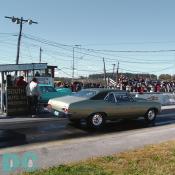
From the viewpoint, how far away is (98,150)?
10023 mm

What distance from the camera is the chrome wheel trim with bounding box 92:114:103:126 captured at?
46.7 feet

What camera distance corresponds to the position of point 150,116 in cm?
1653

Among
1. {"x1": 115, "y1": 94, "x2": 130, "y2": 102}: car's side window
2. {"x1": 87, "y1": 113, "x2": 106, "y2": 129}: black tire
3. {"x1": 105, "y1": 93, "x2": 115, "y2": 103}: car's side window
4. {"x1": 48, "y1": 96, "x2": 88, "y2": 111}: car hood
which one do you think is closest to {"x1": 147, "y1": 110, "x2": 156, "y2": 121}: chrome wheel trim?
{"x1": 115, "y1": 94, "x2": 130, "y2": 102}: car's side window

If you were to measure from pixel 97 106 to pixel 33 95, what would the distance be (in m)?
4.82

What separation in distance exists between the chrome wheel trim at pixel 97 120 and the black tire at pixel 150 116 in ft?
8.98

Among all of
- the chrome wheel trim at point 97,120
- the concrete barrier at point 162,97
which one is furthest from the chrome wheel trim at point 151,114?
the concrete barrier at point 162,97

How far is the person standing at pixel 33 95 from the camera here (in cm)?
1796

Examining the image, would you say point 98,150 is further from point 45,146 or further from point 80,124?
point 80,124

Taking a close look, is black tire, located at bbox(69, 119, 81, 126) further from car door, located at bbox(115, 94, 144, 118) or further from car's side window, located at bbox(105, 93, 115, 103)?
car door, located at bbox(115, 94, 144, 118)

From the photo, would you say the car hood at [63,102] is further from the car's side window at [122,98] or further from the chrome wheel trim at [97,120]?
the car's side window at [122,98]

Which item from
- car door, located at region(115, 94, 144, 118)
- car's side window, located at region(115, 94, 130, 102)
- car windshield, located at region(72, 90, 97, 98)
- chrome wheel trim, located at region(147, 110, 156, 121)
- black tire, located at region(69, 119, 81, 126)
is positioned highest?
car windshield, located at region(72, 90, 97, 98)

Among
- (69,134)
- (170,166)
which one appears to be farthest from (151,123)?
(170,166)

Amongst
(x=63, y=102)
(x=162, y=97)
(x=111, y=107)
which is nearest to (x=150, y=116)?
(x=111, y=107)

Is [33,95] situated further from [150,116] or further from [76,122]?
[150,116]
